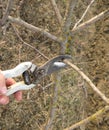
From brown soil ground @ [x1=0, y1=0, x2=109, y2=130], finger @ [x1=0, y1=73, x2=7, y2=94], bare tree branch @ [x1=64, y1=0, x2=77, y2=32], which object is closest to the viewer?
finger @ [x1=0, y1=73, x2=7, y2=94]

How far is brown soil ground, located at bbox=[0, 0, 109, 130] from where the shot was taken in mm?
2180

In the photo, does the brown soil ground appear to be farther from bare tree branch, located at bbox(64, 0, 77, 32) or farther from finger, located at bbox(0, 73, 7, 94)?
finger, located at bbox(0, 73, 7, 94)

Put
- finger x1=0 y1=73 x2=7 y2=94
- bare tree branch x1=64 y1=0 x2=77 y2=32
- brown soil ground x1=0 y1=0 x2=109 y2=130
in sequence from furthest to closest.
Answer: brown soil ground x1=0 y1=0 x2=109 y2=130 → bare tree branch x1=64 y1=0 x2=77 y2=32 → finger x1=0 y1=73 x2=7 y2=94

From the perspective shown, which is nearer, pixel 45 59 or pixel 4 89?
pixel 4 89

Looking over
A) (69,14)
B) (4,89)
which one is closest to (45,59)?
(69,14)

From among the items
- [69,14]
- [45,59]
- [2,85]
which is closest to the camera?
[2,85]

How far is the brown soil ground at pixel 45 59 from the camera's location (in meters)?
2.18

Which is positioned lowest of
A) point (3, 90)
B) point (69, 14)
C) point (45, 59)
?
point (45, 59)

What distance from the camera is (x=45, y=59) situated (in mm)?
2137

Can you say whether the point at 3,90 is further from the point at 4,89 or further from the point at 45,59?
the point at 45,59

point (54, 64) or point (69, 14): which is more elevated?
point (69, 14)

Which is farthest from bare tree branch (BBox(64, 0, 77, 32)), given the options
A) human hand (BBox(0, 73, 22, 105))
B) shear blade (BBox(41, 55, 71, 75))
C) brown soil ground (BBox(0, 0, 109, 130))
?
brown soil ground (BBox(0, 0, 109, 130))

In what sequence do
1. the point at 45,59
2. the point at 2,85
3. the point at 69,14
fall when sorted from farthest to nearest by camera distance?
the point at 45,59
the point at 69,14
the point at 2,85

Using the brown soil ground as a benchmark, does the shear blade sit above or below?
above
